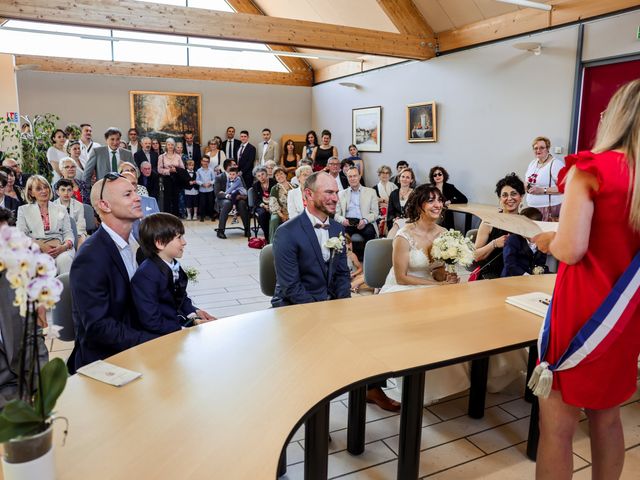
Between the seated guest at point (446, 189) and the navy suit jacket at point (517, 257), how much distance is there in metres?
4.06

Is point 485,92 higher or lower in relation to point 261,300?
higher

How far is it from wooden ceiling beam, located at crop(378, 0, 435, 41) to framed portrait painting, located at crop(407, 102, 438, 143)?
113cm

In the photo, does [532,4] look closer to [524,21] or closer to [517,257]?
[524,21]

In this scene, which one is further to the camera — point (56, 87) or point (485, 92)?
point (56, 87)

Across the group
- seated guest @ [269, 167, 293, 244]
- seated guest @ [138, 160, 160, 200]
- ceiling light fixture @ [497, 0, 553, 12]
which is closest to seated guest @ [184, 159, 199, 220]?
seated guest @ [138, 160, 160, 200]

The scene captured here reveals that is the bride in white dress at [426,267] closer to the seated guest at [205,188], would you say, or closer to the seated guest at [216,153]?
the seated guest at [205,188]

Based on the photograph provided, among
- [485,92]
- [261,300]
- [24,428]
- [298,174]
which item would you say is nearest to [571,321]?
[24,428]

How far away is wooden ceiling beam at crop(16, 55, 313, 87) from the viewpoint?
10648 mm

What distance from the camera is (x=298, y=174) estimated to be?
23.0ft

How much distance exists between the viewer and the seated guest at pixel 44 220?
458 cm

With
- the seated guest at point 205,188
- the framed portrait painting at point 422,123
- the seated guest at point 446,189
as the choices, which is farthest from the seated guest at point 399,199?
the seated guest at point 205,188

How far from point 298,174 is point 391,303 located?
4719mm

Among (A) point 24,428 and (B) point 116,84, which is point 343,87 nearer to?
(B) point 116,84

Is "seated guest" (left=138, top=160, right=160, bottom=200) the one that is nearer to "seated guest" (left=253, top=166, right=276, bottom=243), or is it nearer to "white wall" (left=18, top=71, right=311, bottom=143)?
"white wall" (left=18, top=71, right=311, bottom=143)
